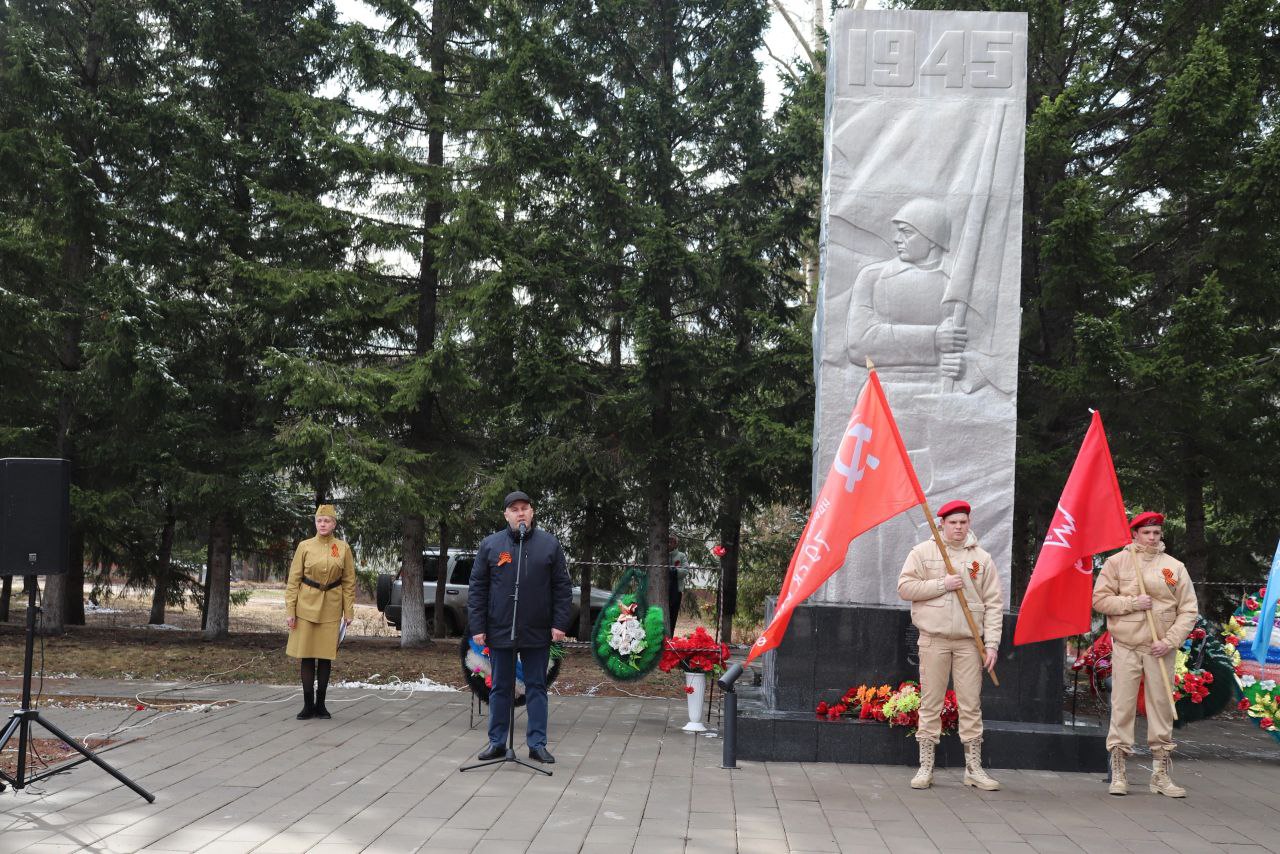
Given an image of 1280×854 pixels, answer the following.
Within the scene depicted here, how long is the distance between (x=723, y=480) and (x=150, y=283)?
8284 millimetres

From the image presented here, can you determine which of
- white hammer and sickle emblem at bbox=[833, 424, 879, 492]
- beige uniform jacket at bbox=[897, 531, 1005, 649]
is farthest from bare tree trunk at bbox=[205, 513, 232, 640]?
beige uniform jacket at bbox=[897, 531, 1005, 649]

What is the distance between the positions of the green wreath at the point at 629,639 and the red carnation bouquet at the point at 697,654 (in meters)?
0.19

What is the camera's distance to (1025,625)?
7684 mm

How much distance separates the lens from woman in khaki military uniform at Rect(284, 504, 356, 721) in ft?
29.8

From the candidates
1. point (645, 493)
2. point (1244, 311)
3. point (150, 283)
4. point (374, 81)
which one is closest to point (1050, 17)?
point (1244, 311)

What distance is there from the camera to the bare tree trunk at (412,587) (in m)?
15.4

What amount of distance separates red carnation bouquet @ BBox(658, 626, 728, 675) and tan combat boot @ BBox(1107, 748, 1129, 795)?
3.06 m

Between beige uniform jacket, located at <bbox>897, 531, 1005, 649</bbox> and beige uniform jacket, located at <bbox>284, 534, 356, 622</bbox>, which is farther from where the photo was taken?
beige uniform jacket, located at <bbox>284, 534, 356, 622</bbox>

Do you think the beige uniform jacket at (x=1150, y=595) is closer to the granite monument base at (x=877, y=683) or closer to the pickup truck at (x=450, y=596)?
the granite monument base at (x=877, y=683)

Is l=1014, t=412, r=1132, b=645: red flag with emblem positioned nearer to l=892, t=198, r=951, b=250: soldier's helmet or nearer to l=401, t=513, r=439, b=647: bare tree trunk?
l=892, t=198, r=951, b=250: soldier's helmet

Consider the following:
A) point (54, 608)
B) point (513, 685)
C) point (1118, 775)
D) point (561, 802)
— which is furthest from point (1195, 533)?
point (54, 608)

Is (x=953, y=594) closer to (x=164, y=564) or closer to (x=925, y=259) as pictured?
(x=925, y=259)

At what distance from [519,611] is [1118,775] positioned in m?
3.99

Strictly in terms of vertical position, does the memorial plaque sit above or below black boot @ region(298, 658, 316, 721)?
above
